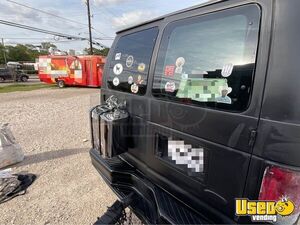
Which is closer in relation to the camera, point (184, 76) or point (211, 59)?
point (211, 59)

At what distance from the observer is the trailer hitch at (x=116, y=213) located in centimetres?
195

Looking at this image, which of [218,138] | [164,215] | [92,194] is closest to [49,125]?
[92,194]

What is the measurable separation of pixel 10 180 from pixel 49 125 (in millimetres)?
3630

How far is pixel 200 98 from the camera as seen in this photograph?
5.57 ft

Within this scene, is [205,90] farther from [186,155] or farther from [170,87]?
[186,155]

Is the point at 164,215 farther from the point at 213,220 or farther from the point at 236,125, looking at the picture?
the point at 236,125

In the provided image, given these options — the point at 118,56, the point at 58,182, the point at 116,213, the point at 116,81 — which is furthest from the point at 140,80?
the point at 58,182

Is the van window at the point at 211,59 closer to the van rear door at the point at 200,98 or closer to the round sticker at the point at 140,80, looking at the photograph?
the van rear door at the point at 200,98

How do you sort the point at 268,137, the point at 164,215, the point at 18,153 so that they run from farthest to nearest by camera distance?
the point at 18,153, the point at 164,215, the point at 268,137

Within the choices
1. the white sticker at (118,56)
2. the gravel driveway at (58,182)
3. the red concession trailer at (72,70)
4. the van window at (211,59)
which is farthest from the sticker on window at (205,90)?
the red concession trailer at (72,70)

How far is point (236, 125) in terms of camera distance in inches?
55.9

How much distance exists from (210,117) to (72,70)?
785 inches

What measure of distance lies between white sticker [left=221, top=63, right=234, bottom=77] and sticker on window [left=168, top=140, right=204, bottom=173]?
59 cm

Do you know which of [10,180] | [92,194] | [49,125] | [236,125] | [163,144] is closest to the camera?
[236,125]
